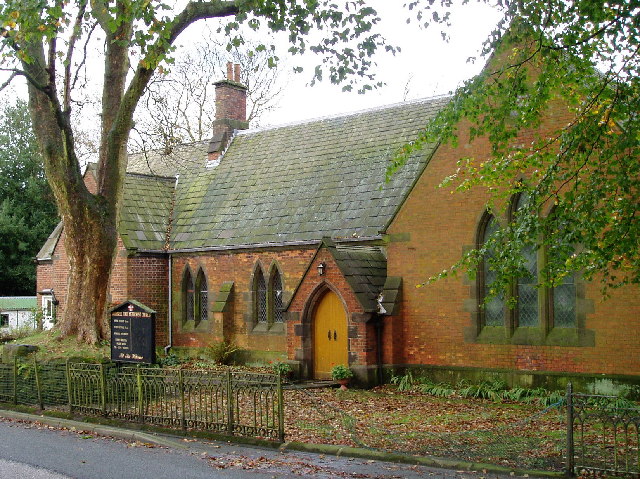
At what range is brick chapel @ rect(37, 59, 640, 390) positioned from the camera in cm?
1584

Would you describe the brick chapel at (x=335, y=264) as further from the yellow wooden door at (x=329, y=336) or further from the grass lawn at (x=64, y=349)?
the grass lawn at (x=64, y=349)

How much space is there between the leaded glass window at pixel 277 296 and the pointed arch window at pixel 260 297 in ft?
1.49

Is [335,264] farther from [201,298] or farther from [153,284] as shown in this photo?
[153,284]

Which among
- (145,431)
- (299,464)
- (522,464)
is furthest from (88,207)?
(522,464)

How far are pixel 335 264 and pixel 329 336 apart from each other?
2.08 m

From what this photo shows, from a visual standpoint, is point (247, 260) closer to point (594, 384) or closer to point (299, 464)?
point (594, 384)

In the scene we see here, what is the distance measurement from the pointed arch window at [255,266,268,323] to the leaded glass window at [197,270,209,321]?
2418 millimetres

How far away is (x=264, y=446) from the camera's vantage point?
36.3ft

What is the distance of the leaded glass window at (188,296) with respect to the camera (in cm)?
2459

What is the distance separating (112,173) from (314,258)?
5308mm

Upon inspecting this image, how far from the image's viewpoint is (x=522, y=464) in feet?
31.2

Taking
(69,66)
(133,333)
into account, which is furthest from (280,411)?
(69,66)

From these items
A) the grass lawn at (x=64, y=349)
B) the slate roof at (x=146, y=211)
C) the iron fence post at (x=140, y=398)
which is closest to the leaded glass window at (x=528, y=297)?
the iron fence post at (x=140, y=398)

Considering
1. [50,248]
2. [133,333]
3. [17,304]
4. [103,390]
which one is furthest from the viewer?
[17,304]
